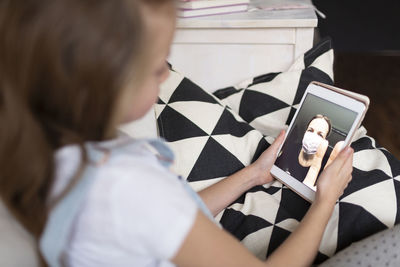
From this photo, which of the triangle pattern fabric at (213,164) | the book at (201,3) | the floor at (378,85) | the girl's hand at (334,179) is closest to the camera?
the girl's hand at (334,179)

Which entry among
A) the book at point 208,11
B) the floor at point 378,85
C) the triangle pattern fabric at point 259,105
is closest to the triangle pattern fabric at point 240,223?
the triangle pattern fabric at point 259,105

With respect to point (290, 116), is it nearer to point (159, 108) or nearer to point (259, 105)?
point (259, 105)

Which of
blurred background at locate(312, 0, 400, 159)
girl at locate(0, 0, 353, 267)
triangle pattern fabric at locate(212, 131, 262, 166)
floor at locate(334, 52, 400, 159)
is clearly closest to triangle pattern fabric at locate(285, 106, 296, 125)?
triangle pattern fabric at locate(212, 131, 262, 166)

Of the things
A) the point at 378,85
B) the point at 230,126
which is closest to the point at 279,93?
the point at 230,126

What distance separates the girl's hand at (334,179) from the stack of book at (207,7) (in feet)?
2.11

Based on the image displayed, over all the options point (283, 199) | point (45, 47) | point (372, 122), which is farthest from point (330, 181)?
point (372, 122)

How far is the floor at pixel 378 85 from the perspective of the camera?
2201 mm

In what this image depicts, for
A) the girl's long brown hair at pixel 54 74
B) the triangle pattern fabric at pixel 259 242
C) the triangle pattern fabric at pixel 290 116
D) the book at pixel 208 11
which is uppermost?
the girl's long brown hair at pixel 54 74

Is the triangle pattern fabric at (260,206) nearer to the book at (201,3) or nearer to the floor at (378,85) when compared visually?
the book at (201,3)

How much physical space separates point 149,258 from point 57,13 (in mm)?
316

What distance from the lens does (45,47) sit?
0.43 metres

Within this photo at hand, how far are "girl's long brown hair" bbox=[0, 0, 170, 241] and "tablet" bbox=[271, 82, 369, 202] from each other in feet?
1.57

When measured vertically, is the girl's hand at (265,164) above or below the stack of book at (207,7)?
below

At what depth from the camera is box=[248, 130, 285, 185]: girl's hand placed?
3.08ft
